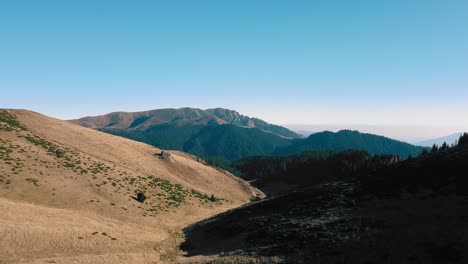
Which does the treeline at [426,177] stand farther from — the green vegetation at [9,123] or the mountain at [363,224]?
the green vegetation at [9,123]

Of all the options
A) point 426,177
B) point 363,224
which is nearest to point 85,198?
point 363,224

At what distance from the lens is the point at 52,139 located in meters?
82.5

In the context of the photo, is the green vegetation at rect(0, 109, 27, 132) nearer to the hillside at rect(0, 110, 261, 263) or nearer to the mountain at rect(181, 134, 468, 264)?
the hillside at rect(0, 110, 261, 263)

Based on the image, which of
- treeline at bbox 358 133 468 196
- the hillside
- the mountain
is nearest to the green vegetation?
the hillside

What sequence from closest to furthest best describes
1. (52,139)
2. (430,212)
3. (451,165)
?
(430,212), (451,165), (52,139)

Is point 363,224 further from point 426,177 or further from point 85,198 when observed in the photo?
point 85,198

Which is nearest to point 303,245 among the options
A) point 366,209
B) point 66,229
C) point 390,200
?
point 366,209

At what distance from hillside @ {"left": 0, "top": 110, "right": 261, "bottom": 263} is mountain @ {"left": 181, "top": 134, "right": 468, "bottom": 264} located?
31.2 ft

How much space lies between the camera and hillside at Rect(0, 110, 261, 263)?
115 ft

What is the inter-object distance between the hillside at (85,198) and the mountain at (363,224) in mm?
9523

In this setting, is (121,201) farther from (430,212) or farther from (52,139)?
(430,212)

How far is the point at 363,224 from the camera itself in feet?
116

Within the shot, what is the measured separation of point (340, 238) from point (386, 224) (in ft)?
19.8

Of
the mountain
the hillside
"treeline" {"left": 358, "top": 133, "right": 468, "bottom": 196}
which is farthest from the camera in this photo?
"treeline" {"left": 358, "top": 133, "right": 468, "bottom": 196}
